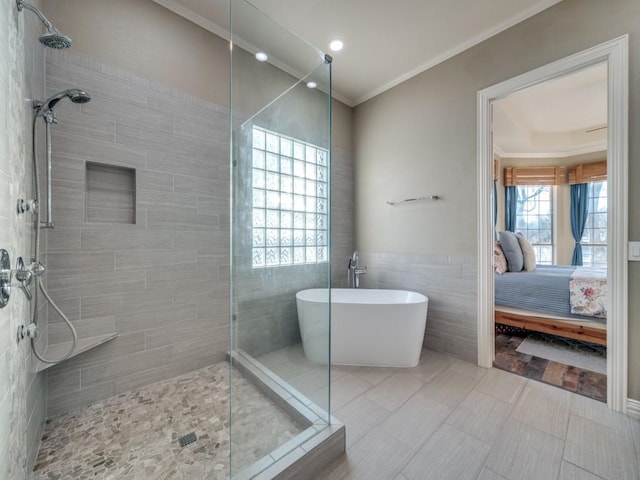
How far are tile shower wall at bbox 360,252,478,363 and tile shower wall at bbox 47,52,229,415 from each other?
5.99 ft

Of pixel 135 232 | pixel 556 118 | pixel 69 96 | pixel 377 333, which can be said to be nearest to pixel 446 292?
pixel 377 333

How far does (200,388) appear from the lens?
1948 millimetres

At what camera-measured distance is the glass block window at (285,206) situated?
168 centimetres

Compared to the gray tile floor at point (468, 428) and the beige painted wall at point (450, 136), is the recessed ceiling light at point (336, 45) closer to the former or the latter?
the beige painted wall at point (450, 136)

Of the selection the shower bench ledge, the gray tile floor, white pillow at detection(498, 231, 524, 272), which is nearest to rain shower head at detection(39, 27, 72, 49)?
the shower bench ledge

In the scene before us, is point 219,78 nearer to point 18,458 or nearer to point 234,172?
point 234,172

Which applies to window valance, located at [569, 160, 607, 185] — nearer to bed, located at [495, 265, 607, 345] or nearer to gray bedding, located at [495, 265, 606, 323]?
bed, located at [495, 265, 607, 345]

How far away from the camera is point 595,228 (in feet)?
15.7

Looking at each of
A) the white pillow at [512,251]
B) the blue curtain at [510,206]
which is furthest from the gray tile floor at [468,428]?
the blue curtain at [510,206]

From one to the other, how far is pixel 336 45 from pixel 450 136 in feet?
4.44

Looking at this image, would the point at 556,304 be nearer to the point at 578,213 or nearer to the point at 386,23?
the point at 386,23

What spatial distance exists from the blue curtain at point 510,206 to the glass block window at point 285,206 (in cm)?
495

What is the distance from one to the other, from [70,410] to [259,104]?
229 cm

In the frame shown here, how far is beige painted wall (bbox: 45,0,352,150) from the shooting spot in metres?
1.73
